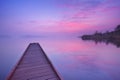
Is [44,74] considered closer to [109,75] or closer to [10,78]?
[10,78]

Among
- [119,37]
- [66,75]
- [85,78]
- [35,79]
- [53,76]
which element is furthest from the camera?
[119,37]

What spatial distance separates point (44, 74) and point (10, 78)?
3.82 ft

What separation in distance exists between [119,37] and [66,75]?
59.9 metres

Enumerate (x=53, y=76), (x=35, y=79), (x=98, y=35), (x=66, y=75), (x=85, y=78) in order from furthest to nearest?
(x=98, y=35) < (x=66, y=75) < (x=85, y=78) < (x=53, y=76) < (x=35, y=79)

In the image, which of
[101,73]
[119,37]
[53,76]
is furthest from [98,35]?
[53,76]

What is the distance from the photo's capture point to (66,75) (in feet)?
29.0

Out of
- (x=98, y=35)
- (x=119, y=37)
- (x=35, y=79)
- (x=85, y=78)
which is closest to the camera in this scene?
(x=35, y=79)

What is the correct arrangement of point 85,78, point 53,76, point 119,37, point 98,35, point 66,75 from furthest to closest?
point 98,35, point 119,37, point 66,75, point 85,78, point 53,76

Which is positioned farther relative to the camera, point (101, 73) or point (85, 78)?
point (101, 73)

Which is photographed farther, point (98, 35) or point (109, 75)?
point (98, 35)

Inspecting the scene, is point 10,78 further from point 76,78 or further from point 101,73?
point 101,73

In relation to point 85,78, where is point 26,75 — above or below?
above

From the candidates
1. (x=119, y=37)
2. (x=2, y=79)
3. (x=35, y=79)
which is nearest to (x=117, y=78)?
(x=35, y=79)

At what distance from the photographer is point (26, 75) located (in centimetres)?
474
